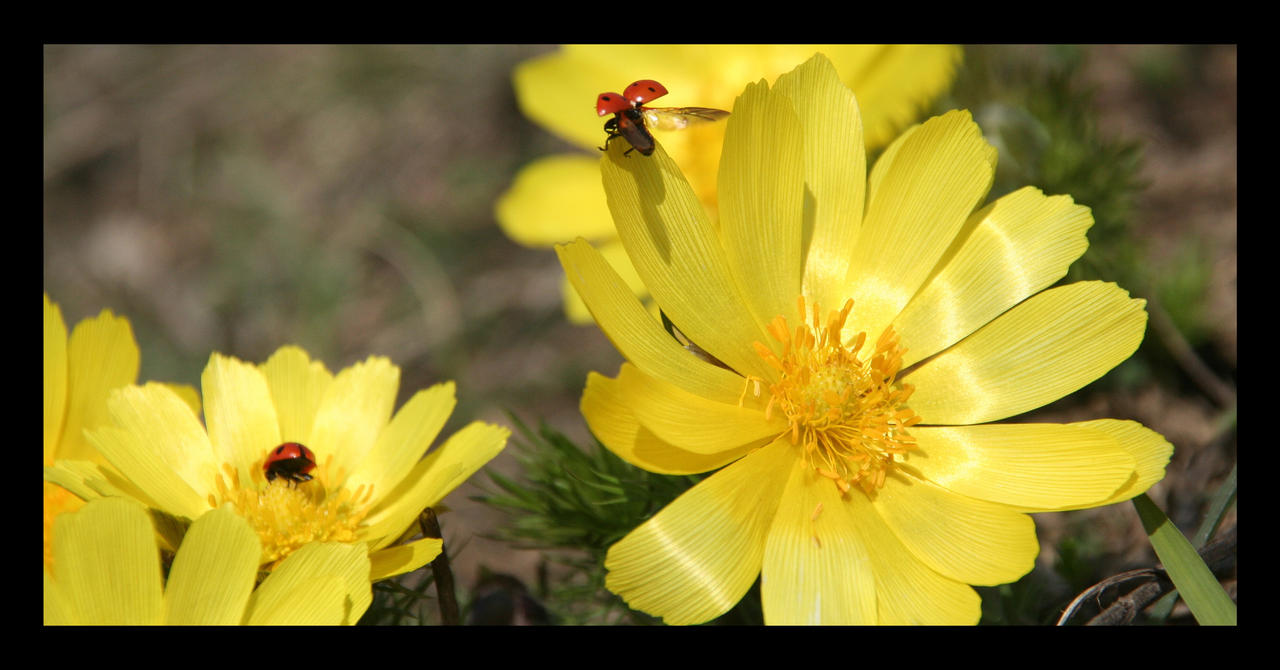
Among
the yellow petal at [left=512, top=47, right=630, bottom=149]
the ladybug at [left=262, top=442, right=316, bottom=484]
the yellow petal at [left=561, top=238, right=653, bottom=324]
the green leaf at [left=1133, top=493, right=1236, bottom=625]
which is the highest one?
the yellow petal at [left=512, top=47, right=630, bottom=149]

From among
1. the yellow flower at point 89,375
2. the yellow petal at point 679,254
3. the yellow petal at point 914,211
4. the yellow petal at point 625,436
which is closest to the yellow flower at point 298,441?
the yellow flower at point 89,375

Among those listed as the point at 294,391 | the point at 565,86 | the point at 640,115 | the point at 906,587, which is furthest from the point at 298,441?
the point at 565,86

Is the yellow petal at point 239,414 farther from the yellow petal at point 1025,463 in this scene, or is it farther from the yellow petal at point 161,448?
the yellow petal at point 1025,463

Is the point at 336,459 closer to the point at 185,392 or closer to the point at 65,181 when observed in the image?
the point at 185,392

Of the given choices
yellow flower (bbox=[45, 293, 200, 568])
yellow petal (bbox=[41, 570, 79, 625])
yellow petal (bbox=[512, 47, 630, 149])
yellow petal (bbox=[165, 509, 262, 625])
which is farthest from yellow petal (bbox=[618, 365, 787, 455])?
yellow petal (bbox=[512, 47, 630, 149])

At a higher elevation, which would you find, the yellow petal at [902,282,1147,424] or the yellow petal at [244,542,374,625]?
the yellow petal at [902,282,1147,424]

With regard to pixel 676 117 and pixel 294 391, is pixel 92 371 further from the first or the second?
pixel 676 117

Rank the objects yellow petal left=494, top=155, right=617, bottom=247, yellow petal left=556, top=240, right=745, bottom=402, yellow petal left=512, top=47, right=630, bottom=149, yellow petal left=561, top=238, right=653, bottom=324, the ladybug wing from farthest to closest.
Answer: yellow petal left=512, top=47, right=630, bottom=149 → yellow petal left=494, top=155, right=617, bottom=247 → yellow petal left=561, top=238, right=653, bottom=324 → the ladybug wing → yellow petal left=556, top=240, right=745, bottom=402

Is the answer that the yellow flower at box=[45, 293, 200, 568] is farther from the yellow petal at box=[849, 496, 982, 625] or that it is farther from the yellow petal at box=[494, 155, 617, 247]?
the yellow petal at box=[849, 496, 982, 625]
